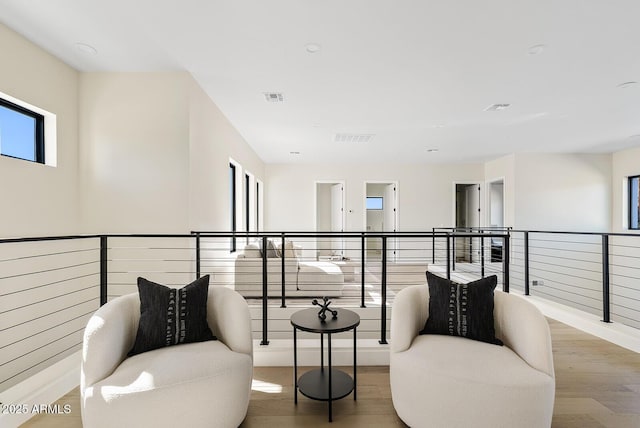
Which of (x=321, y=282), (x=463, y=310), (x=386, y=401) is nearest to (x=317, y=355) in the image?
(x=386, y=401)

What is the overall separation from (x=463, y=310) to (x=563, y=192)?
666 cm

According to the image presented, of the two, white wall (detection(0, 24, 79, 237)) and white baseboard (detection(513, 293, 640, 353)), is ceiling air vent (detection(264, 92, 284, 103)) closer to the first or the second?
white wall (detection(0, 24, 79, 237))

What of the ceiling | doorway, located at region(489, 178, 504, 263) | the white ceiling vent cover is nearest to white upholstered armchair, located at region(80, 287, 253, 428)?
the ceiling

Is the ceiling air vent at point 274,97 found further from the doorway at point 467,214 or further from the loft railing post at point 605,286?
the doorway at point 467,214

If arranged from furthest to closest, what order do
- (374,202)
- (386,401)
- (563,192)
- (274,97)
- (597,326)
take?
(374,202)
(563,192)
(274,97)
(597,326)
(386,401)

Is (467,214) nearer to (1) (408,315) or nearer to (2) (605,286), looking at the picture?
(2) (605,286)

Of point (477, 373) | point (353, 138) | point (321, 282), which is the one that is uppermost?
point (353, 138)

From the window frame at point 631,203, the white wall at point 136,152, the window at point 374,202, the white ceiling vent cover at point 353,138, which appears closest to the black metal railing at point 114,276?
the white wall at point 136,152

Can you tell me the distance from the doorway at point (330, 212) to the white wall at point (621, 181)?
233 inches

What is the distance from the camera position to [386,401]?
6.70ft

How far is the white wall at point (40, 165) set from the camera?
2506 mm

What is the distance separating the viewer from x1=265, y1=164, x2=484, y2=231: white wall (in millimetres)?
8109

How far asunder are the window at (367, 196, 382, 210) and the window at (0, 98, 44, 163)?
743cm

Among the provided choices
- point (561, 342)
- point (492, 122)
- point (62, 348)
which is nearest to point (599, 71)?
point (492, 122)
